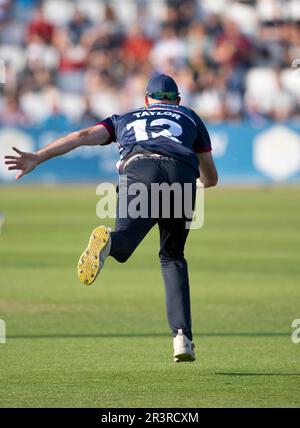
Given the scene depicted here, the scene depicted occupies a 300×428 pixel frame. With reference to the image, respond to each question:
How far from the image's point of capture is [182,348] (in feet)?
24.8

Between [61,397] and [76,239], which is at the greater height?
[76,239]

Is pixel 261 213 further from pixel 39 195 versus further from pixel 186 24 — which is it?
pixel 186 24

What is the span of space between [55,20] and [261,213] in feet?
42.2

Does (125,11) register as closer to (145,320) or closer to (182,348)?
(145,320)

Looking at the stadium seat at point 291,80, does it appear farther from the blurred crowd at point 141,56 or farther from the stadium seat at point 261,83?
the stadium seat at point 261,83

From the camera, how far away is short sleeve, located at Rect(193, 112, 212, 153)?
7895 millimetres

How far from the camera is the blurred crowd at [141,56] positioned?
2948 cm

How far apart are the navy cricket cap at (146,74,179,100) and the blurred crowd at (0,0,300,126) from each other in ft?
67.1

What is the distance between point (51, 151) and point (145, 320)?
339 centimetres

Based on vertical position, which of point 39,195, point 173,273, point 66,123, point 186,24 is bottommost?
point 173,273

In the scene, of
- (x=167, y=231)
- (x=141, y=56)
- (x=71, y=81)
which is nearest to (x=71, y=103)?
(x=71, y=81)

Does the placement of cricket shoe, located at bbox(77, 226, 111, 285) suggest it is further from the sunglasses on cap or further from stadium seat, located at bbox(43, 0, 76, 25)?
stadium seat, located at bbox(43, 0, 76, 25)
